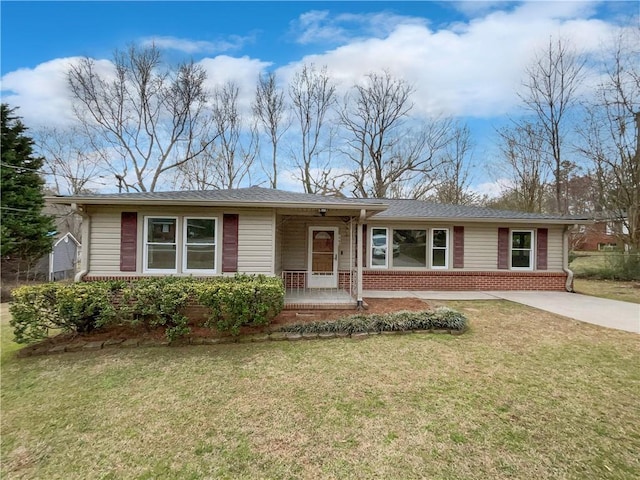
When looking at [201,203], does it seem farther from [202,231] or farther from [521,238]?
[521,238]

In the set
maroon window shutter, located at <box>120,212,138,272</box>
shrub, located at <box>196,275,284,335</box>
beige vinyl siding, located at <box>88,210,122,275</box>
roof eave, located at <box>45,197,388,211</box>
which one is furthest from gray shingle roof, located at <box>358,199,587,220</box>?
beige vinyl siding, located at <box>88,210,122,275</box>

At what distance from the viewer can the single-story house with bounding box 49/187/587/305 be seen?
7.19 m

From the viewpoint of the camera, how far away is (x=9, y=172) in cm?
1380

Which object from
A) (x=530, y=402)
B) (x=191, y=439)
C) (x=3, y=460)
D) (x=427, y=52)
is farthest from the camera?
(x=427, y=52)


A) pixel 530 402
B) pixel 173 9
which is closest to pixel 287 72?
pixel 173 9

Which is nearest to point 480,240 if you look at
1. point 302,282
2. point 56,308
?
point 302,282

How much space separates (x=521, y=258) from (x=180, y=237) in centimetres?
1083

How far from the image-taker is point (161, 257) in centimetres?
731

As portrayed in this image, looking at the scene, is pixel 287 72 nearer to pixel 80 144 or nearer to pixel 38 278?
pixel 80 144

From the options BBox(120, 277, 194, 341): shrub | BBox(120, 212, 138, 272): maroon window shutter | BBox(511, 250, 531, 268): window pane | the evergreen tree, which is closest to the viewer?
BBox(120, 277, 194, 341): shrub

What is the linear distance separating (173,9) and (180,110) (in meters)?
12.6

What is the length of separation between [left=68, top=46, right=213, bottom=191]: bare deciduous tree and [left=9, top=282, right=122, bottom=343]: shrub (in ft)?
56.4

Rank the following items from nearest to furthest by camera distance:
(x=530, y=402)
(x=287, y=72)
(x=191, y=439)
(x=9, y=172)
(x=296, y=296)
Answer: (x=191, y=439)
(x=530, y=402)
(x=296, y=296)
(x=9, y=172)
(x=287, y=72)

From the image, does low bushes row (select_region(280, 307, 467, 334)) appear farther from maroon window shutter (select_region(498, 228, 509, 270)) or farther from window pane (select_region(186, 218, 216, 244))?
Answer: maroon window shutter (select_region(498, 228, 509, 270))
